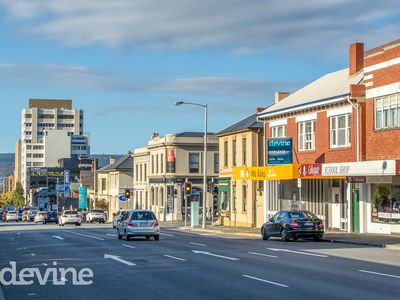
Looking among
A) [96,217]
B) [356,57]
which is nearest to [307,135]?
[356,57]

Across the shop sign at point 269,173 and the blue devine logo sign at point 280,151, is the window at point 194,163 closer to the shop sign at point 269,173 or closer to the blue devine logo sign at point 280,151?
the shop sign at point 269,173

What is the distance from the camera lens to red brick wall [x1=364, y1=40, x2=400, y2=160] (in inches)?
1494

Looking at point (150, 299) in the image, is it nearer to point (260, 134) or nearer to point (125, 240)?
point (125, 240)

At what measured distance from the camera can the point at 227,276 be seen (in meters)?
19.4

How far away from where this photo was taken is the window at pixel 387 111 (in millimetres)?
37812

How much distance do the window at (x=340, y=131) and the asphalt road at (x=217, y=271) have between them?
11809 millimetres

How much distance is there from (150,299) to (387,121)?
26.2 m

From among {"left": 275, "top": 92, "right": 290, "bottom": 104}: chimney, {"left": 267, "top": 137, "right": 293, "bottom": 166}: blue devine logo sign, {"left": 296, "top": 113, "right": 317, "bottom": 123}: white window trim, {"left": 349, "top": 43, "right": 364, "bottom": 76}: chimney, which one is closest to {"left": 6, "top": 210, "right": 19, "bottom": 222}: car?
{"left": 275, "top": 92, "right": 290, "bottom": 104}: chimney

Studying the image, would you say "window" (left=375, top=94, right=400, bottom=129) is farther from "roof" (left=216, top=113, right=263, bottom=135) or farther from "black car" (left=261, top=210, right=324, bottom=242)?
"roof" (left=216, top=113, right=263, bottom=135)

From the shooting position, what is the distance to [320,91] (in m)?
48.0

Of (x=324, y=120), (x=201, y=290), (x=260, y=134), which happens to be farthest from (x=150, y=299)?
(x=260, y=134)

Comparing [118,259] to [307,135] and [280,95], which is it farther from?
[280,95]

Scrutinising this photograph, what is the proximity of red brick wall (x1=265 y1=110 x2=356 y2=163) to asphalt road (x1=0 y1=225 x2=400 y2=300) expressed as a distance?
1125 cm

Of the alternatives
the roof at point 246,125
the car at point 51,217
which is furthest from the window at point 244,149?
the car at point 51,217
